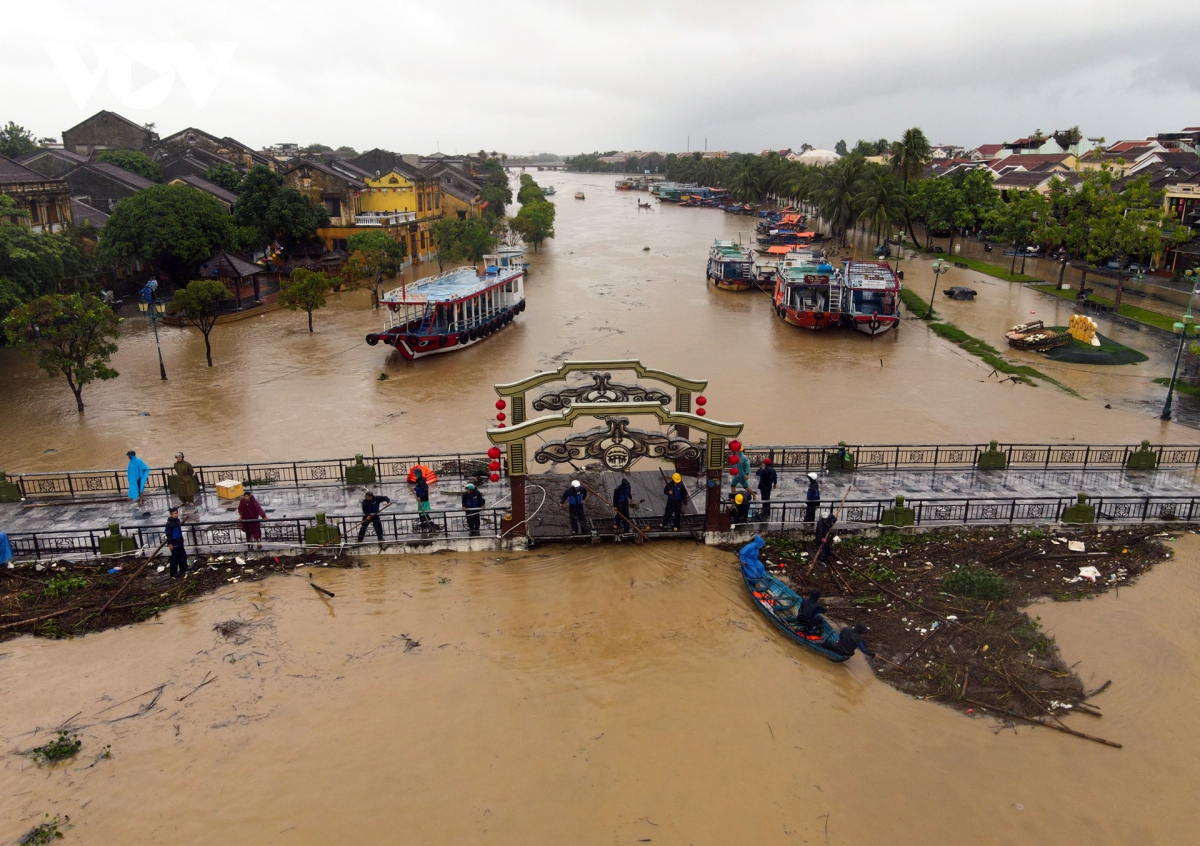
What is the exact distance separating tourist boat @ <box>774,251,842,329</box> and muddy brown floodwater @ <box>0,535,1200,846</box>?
25399mm

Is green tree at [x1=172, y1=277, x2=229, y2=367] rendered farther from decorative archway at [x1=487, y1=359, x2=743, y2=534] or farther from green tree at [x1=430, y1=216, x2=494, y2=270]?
green tree at [x1=430, y1=216, x2=494, y2=270]

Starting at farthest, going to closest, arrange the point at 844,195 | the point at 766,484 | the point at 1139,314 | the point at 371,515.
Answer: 1. the point at 844,195
2. the point at 1139,314
3. the point at 766,484
4. the point at 371,515

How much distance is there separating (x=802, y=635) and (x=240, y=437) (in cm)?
1834

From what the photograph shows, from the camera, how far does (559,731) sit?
1027 centimetres

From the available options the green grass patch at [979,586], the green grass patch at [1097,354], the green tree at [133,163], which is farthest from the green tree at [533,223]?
the green grass patch at [979,586]

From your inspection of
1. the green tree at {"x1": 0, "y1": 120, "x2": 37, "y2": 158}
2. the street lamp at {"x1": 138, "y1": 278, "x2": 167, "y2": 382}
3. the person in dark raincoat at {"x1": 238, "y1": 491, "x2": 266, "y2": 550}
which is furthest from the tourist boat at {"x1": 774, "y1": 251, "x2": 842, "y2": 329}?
the green tree at {"x1": 0, "y1": 120, "x2": 37, "y2": 158}

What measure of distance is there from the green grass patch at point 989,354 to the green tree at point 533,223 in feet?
116

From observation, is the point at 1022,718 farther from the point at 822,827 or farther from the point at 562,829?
the point at 562,829

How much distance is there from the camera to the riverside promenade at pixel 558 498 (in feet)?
47.6

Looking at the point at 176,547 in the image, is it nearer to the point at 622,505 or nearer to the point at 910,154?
the point at 622,505

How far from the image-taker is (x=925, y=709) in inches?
412

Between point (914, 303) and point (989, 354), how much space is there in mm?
12302

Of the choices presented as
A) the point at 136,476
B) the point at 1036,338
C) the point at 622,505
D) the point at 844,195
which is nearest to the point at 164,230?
the point at 136,476

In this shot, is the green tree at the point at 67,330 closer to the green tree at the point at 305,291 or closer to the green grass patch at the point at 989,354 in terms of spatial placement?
the green tree at the point at 305,291
